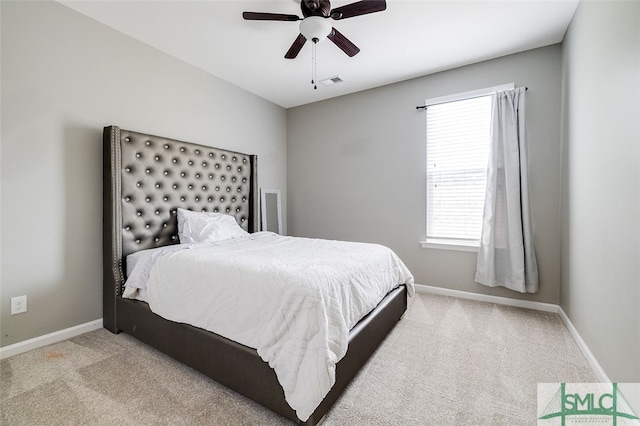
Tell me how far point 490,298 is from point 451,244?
0.68 metres

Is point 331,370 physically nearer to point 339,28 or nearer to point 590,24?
point 339,28

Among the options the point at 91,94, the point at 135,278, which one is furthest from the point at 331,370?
the point at 91,94

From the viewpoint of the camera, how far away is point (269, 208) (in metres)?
3.95

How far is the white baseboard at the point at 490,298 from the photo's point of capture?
2.67 meters

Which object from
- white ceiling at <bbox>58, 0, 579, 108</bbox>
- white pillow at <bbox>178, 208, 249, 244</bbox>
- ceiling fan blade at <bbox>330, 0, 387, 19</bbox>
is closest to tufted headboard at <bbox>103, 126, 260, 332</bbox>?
white pillow at <bbox>178, 208, 249, 244</bbox>

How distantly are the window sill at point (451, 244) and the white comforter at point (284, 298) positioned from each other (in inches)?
49.7

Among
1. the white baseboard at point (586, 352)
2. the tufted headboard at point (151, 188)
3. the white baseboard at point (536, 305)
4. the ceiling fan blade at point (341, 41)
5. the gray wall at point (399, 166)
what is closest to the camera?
the white baseboard at point (586, 352)

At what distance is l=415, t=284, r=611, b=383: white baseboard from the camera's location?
5.52ft

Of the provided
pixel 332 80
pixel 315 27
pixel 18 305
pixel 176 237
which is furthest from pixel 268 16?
pixel 18 305

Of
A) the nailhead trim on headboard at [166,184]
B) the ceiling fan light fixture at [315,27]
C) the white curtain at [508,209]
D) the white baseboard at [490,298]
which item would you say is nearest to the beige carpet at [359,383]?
the white baseboard at [490,298]

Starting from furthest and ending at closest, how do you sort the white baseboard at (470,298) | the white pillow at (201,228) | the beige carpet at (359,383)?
the white pillow at (201,228), the white baseboard at (470,298), the beige carpet at (359,383)

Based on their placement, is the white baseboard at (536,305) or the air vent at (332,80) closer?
the white baseboard at (536,305)

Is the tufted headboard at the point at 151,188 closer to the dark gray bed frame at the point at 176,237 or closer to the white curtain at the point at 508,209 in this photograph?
the dark gray bed frame at the point at 176,237

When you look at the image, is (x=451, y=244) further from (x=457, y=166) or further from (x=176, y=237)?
(x=176, y=237)
